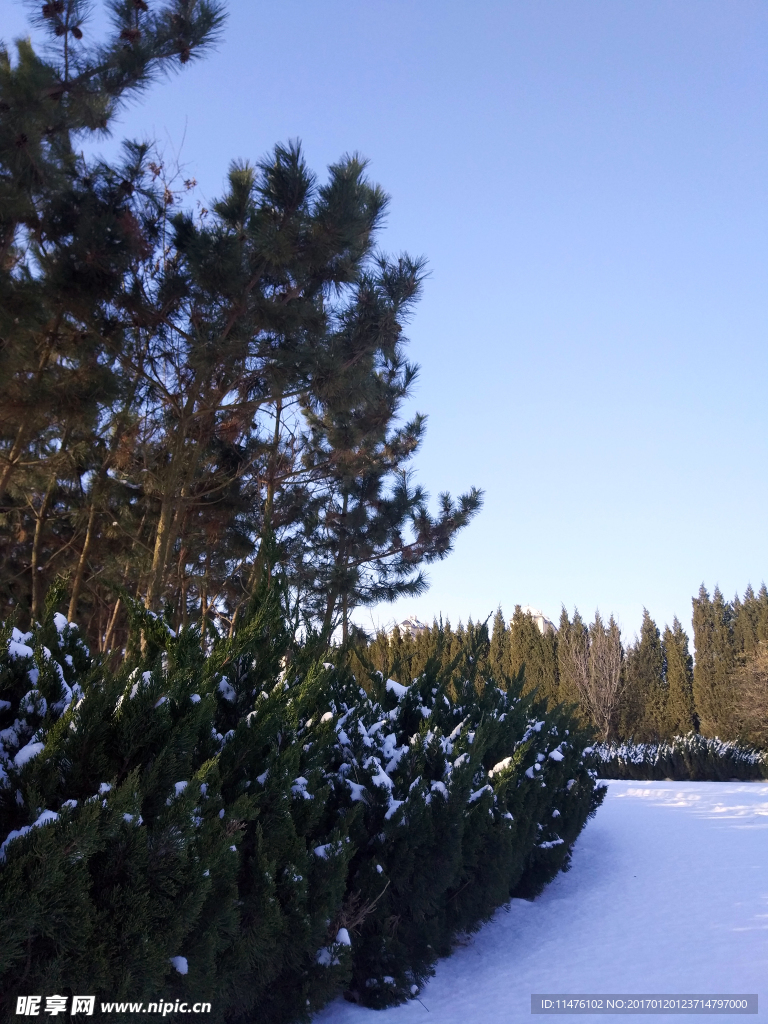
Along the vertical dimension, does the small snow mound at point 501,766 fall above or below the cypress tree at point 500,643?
below

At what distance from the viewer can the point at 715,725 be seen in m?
22.7

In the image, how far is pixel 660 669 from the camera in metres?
25.5

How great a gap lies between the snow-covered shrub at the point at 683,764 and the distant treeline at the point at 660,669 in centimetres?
508

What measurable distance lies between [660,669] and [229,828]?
25967mm

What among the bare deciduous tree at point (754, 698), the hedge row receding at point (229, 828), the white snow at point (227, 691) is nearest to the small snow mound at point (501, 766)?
the hedge row receding at point (229, 828)

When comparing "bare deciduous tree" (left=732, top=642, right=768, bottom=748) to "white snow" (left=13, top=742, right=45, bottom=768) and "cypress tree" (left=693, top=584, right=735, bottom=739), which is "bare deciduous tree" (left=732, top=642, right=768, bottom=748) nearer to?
"cypress tree" (left=693, top=584, right=735, bottom=739)

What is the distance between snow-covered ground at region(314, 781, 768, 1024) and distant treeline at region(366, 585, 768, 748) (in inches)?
579

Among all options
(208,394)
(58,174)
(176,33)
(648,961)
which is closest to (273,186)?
(176,33)

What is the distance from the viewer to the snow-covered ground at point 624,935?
3262 mm

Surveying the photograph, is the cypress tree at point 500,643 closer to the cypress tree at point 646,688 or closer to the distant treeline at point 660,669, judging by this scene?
the distant treeline at point 660,669

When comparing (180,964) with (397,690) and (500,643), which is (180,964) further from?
(500,643)

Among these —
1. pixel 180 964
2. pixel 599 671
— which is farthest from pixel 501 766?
pixel 599 671

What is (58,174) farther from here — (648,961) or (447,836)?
(648,961)

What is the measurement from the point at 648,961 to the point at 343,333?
5628 millimetres
